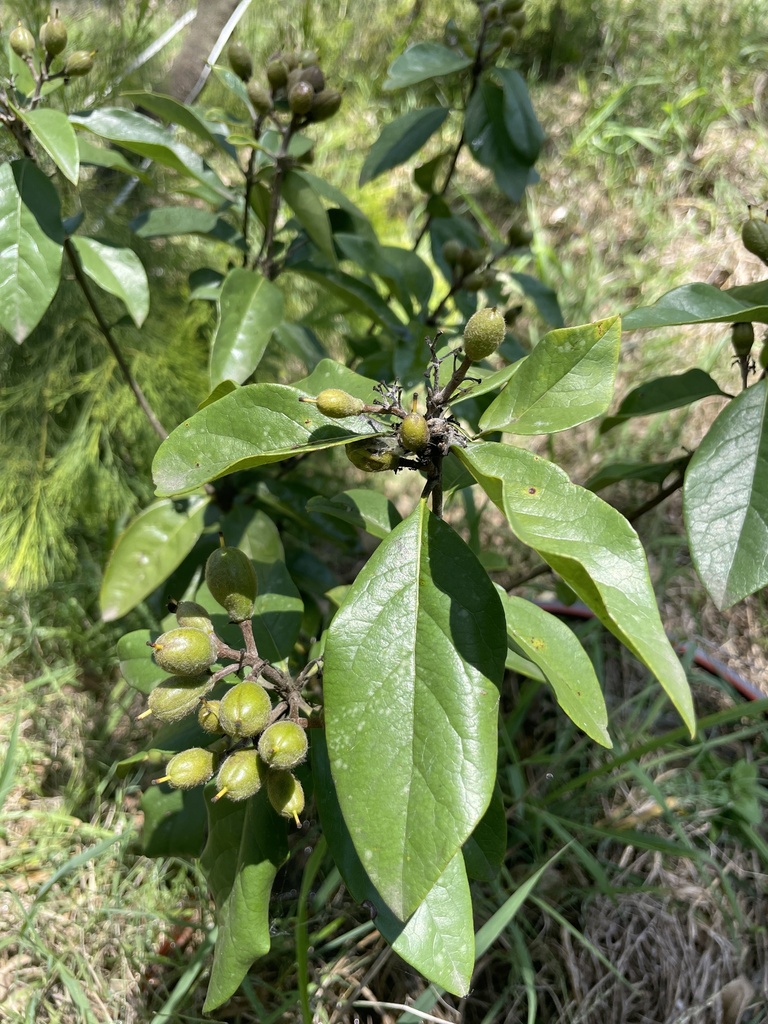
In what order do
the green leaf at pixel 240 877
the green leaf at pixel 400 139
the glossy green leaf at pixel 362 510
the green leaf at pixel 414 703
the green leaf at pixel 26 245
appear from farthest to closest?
the green leaf at pixel 400 139
the green leaf at pixel 26 245
the glossy green leaf at pixel 362 510
the green leaf at pixel 240 877
the green leaf at pixel 414 703

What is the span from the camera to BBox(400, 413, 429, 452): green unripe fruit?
0.77m

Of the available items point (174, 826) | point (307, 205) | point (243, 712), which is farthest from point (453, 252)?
point (174, 826)

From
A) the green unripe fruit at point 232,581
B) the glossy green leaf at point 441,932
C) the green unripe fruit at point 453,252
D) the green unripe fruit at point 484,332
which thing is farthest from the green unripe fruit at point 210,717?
the green unripe fruit at point 453,252

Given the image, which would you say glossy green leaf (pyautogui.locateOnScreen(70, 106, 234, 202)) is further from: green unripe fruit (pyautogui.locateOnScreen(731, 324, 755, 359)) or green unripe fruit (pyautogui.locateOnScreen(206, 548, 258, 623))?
green unripe fruit (pyautogui.locateOnScreen(731, 324, 755, 359))

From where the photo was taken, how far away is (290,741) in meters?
0.82

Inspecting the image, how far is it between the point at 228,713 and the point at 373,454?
33cm

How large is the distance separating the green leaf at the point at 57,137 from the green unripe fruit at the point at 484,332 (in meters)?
0.62

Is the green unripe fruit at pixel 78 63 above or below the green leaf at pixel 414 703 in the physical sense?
above

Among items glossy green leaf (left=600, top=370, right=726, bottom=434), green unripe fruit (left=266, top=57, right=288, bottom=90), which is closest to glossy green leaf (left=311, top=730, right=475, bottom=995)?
glossy green leaf (left=600, top=370, right=726, bottom=434)

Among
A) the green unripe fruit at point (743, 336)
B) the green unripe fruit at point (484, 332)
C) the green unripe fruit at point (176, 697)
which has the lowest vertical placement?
the green unripe fruit at point (743, 336)

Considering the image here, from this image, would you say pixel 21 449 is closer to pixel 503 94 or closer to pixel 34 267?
pixel 34 267

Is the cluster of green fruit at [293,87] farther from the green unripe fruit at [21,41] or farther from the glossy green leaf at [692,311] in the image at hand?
the glossy green leaf at [692,311]

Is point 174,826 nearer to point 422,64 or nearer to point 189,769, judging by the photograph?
point 189,769

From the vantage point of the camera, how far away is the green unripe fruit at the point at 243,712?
2.68ft
